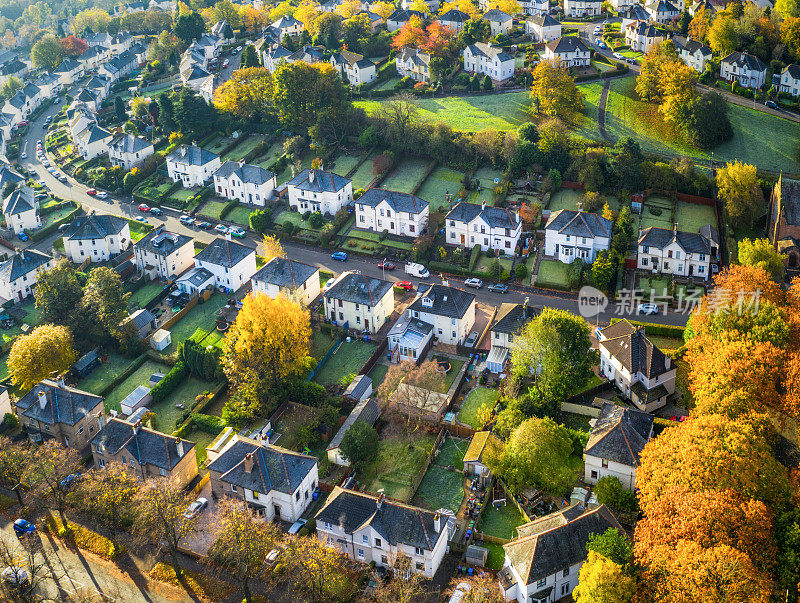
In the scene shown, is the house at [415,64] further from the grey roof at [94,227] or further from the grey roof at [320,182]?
the grey roof at [94,227]

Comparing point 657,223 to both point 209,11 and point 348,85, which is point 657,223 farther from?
point 209,11

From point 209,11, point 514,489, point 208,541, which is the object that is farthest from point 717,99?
point 209,11

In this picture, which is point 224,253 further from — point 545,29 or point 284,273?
point 545,29

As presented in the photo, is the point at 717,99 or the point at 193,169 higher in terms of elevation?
the point at 717,99

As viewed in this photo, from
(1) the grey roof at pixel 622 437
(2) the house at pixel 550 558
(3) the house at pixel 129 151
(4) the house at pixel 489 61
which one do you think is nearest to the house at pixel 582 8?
(4) the house at pixel 489 61

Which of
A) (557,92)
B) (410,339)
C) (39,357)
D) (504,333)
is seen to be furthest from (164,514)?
(557,92)

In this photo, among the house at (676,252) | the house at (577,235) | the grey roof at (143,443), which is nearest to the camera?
the grey roof at (143,443)
